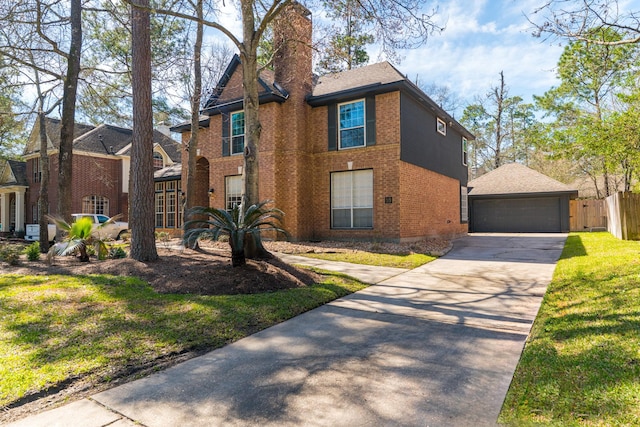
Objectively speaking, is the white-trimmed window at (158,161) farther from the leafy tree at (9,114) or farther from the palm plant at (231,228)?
the palm plant at (231,228)

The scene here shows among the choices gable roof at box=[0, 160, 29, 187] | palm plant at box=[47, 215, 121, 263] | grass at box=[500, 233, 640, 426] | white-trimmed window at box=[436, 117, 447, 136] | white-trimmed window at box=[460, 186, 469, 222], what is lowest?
grass at box=[500, 233, 640, 426]

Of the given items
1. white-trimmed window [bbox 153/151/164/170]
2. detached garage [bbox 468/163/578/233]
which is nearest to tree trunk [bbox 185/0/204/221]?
white-trimmed window [bbox 153/151/164/170]

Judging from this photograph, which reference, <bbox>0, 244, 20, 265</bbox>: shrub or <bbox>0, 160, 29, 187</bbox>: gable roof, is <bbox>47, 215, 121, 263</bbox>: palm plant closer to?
<bbox>0, 244, 20, 265</bbox>: shrub

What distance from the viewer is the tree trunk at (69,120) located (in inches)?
409

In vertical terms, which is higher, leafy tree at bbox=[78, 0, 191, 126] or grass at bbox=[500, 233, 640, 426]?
leafy tree at bbox=[78, 0, 191, 126]

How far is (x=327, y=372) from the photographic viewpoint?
3.30 meters

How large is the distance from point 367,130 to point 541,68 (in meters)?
6.11

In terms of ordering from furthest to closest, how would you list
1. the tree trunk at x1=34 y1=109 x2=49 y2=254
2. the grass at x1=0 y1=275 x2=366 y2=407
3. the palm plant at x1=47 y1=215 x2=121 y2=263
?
the tree trunk at x1=34 y1=109 x2=49 y2=254 → the palm plant at x1=47 y1=215 x2=121 y2=263 → the grass at x1=0 y1=275 x2=366 y2=407

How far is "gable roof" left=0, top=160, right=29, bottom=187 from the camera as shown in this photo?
26.6m

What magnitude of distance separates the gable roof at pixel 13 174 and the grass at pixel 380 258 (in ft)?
86.4

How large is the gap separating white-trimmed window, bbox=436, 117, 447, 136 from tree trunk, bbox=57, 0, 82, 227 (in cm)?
1413

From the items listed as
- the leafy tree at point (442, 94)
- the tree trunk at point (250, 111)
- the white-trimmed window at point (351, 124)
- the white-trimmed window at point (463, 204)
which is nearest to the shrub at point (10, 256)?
the tree trunk at point (250, 111)

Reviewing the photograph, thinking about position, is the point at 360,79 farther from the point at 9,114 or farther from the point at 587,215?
the point at 587,215

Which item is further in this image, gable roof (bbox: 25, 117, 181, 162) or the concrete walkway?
gable roof (bbox: 25, 117, 181, 162)
